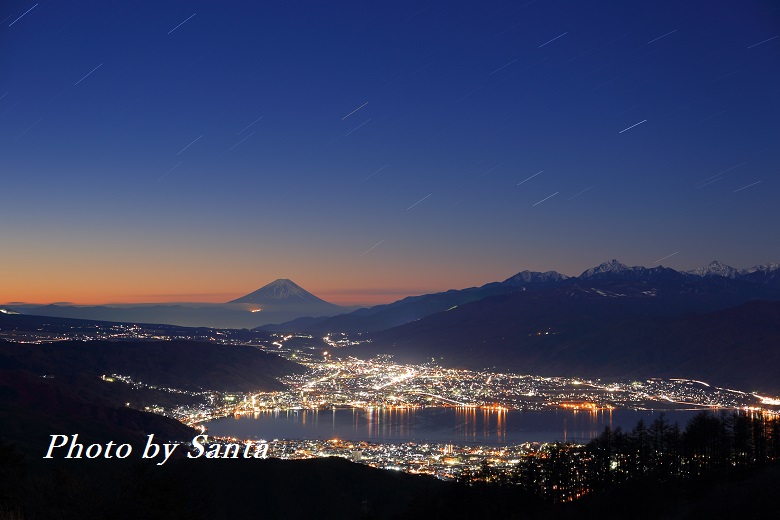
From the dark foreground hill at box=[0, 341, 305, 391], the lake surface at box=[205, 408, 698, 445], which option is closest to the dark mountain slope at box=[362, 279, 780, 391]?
the lake surface at box=[205, 408, 698, 445]

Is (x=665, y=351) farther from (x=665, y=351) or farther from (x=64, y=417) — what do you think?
→ (x=64, y=417)

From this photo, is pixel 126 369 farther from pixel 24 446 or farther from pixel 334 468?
pixel 334 468

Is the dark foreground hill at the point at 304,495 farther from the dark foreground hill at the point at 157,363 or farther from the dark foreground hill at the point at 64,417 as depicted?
the dark foreground hill at the point at 157,363

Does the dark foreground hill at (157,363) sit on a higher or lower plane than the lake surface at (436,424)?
higher

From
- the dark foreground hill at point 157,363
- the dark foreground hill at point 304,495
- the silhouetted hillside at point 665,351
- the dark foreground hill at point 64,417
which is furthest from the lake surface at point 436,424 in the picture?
the silhouetted hillside at point 665,351

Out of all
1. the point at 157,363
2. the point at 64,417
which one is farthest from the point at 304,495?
the point at 157,363

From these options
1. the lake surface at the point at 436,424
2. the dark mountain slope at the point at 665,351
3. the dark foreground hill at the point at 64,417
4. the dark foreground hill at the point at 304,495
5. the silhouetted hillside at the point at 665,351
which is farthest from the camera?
the dark mountain slope at the point at 665,351

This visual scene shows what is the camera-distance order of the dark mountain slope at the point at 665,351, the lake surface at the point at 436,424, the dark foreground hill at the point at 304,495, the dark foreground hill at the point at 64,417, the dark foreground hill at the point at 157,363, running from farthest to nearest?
the dark mountain slope at the point at 665,351, the dark foreground hill at the point at 157,363, the lake surface at the point at 436,424, the dark foreground hill at the point at 64,417, the dark foreground hill at the point at 304,495
